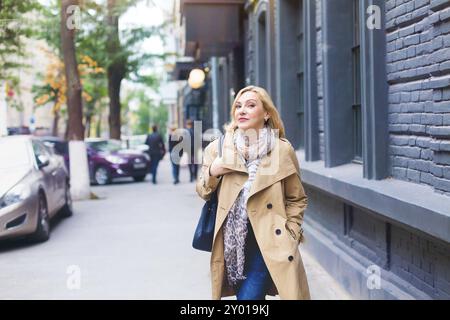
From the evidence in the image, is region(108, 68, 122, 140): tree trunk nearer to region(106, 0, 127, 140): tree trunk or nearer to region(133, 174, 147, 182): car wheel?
region(106, 0, 127, 140): tree trunk

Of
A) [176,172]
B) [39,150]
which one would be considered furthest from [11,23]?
[39,150]

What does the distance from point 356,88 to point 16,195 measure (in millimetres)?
4643

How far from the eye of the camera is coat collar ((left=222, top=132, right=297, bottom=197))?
3.62 meters

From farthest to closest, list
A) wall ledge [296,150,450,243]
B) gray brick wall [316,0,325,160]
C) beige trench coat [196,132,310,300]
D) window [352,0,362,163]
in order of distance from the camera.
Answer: gray brick wall [316,0,325,160] < window [352,0,362,163] < wall ledge [296,150,450,243] < beige trench coat [196,132,310,300]

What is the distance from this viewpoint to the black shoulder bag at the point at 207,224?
3818 millimetres

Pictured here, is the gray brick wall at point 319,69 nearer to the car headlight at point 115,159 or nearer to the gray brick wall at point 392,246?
the gray brick wall at point 392,246

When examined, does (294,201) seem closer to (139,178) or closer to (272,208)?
(272,208)

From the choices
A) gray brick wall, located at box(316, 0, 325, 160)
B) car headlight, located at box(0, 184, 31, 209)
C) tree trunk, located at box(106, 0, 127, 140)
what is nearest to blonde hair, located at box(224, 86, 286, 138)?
gray brick wall, located at box(316, 0, 325, 160)

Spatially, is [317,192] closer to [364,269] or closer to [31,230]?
[364,269]

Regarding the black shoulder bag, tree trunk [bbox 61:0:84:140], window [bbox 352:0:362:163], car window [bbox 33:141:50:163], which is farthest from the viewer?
tree trunk [bbox 61:0:84:140]

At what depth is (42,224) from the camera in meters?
9.18

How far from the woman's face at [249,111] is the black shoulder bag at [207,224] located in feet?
0.64

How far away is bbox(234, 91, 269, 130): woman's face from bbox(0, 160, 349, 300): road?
2.84 m
